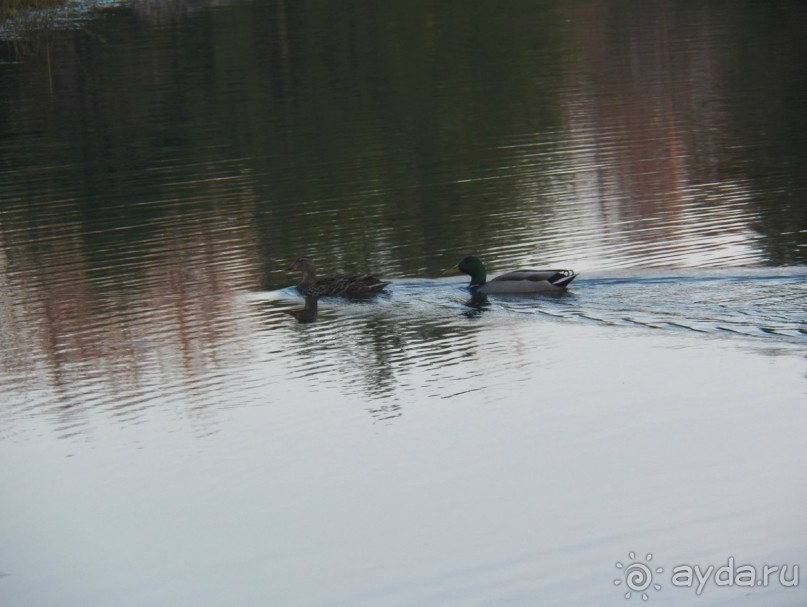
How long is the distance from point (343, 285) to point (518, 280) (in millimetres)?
2326

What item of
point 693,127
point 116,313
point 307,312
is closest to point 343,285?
point 307,312

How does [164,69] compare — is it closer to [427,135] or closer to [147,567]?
[427,135]

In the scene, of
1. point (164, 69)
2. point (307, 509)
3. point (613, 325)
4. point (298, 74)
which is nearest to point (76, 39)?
point (164, 69)

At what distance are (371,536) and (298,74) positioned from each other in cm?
3756

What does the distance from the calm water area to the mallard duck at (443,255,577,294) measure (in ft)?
0.53

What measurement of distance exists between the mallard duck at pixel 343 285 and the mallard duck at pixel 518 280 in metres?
1.18

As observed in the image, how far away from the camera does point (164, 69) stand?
48.2 meters

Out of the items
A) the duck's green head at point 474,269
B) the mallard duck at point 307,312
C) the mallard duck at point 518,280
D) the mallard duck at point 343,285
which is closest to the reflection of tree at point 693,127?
the mallard duck at point 518,280

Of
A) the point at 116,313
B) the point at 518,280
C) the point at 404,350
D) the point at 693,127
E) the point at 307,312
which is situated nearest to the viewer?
the point at 404,350

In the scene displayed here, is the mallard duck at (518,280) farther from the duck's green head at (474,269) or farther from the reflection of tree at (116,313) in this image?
the reflection of tree at (116,313)

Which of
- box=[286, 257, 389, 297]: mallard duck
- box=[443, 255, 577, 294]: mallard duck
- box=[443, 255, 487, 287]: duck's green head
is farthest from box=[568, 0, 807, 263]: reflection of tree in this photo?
box=[286, 257, 389, 297]: mallard duck

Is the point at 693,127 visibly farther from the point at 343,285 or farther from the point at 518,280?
the point at 343,285

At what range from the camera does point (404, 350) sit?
1471 cm

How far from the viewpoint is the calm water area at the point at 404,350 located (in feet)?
30.9
